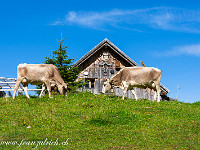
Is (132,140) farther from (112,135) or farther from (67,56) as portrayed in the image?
(67,56)

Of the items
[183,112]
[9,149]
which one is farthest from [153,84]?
[9,149]

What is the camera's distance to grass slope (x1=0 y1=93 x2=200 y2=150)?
34.2ft

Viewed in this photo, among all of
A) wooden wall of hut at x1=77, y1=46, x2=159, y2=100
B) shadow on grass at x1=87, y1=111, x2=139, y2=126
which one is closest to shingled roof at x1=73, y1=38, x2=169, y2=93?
wooden wall of hut at x1=77, y1=46, x2=159, y2=100

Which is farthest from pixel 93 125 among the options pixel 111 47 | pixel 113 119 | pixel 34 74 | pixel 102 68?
pixel 102 68

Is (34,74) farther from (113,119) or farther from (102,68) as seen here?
(102,68)

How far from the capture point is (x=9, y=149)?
31.4 ft

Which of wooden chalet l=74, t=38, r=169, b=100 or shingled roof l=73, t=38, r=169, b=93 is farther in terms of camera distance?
wooden chalet l=74, t=38, r=169, b=100

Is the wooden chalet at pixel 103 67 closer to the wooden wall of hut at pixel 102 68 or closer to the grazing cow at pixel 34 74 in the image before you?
the wooden wall of hut at pixel 102 68

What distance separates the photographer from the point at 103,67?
30812 mm

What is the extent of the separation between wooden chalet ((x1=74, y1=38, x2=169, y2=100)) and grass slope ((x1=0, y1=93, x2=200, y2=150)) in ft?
37.8

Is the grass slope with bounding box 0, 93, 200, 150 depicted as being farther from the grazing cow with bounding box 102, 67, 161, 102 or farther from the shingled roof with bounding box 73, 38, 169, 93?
the shingled roof with bounding box 73, 38, 169, 93

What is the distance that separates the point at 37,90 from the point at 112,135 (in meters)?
17.8

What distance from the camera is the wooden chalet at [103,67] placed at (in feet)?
99.4

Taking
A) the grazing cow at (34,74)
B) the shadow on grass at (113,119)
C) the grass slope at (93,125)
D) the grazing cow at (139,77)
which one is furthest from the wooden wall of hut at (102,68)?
the shadow on grass at (113,119)
